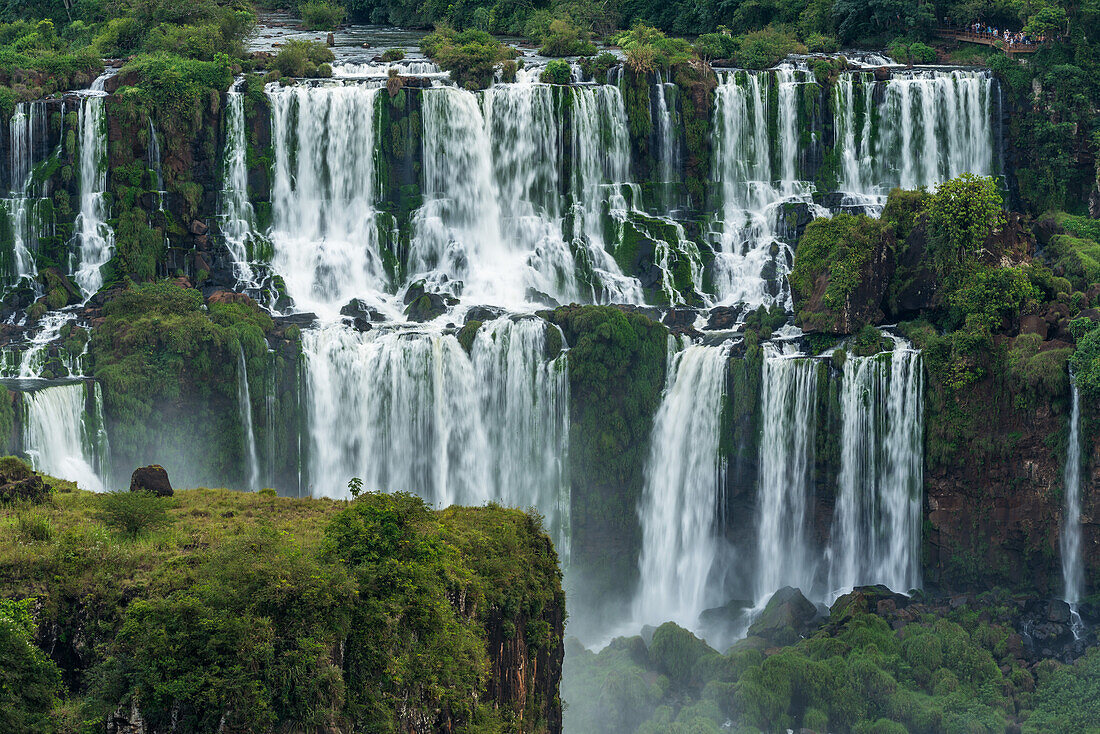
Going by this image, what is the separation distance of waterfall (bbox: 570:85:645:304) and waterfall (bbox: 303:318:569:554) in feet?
23.9

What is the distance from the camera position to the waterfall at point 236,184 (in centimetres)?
4306

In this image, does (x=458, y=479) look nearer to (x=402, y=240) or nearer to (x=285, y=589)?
(x=402, y=240)

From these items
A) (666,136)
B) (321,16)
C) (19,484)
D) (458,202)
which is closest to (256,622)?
(19,484)

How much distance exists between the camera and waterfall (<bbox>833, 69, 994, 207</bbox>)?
150 ft

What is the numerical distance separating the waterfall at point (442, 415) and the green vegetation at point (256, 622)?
1569 centimetres

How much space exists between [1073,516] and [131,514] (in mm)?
24850

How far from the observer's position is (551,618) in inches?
959

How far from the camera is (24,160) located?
1661 inches

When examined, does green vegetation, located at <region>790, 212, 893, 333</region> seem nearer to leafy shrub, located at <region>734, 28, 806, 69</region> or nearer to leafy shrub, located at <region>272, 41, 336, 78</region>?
leafy shrub, located at <region>734, 28, 806, 69</region>

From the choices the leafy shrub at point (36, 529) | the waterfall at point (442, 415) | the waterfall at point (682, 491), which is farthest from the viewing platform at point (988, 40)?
the leafy shrub at point (36, 529)

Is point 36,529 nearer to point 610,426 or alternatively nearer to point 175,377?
point 175,377

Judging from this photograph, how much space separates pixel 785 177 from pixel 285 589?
31.9 m

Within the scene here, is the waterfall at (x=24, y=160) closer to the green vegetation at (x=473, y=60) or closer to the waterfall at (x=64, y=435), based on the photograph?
the waterfall at (x=64, y=435)

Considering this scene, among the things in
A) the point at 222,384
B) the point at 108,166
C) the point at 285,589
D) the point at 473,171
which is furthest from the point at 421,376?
the point at 285,589
